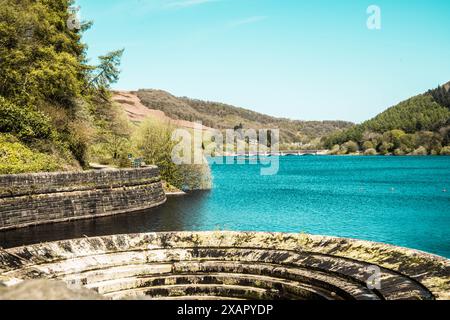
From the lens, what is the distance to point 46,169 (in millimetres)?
38094

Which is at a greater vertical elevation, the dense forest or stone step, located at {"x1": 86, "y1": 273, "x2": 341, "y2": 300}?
the dense forest

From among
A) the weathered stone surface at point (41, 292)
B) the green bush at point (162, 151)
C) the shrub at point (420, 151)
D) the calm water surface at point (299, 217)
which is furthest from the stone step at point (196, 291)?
the shrub at point (420, 151)

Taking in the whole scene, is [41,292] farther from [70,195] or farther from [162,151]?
[162,151]

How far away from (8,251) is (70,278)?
1.55 m

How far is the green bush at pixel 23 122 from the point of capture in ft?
127

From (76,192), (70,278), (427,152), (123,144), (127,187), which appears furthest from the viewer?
(427,152)

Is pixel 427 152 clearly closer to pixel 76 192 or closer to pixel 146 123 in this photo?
pixel 146 123

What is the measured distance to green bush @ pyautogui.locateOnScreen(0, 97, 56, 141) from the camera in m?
38.6

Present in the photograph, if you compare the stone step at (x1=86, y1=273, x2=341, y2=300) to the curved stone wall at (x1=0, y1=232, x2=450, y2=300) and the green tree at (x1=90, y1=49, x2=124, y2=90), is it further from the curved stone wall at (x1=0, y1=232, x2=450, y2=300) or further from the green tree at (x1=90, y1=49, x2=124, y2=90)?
the green tree at (x1=90, y1=49, x2=124, y2=90)

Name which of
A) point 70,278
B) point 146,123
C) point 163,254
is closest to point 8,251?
point 70,278

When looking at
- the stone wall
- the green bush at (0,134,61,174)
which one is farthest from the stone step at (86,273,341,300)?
the green bush at (0,134,61,174)

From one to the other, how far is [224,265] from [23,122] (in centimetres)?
3320

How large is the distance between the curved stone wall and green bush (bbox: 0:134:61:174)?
26253 millimetres
